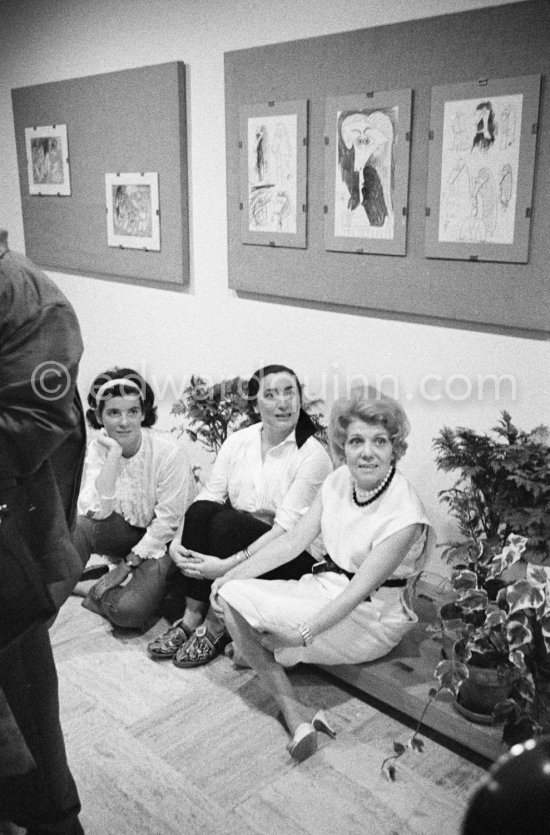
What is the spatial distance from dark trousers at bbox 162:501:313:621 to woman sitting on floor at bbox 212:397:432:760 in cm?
19

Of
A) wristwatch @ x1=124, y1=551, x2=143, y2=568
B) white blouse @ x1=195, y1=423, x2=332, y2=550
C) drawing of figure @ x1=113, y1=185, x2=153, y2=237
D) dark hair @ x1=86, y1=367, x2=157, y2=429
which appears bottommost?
wristwatch @ x1=124, y1=551, x2=143, y2=568

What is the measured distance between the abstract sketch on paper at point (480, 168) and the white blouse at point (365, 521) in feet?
3.31

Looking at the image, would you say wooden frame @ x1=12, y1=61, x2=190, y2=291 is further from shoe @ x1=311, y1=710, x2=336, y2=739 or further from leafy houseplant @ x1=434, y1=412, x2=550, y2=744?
shoe @ x1=311, y1=710, x2=336, y2=739

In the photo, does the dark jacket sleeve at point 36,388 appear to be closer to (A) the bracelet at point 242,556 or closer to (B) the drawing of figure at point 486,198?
(A) the bracelet at point 242,556

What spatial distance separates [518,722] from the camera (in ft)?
7.18

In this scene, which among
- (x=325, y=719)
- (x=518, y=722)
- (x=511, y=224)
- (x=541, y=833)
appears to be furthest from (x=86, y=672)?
(x=541, y=833)

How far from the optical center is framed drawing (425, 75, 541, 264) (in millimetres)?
2836

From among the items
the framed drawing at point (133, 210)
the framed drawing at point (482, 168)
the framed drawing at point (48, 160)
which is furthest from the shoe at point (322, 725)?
the framed drawing at point (48, 160)

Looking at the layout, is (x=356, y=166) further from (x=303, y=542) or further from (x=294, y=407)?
(x=303, y=542)

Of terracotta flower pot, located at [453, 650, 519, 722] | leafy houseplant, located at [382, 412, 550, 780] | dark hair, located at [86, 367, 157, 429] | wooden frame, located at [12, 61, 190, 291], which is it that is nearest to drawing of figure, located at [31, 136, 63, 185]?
wooden frame, located at [12, 61, 190, 291]

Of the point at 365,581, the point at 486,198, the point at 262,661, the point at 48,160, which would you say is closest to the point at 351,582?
the point at 365,581

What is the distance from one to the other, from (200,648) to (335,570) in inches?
25.0

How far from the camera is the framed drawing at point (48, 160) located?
497 cm

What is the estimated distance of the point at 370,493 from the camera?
274cm
